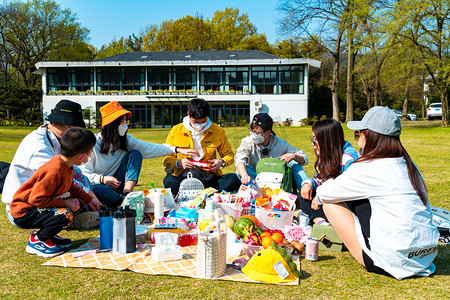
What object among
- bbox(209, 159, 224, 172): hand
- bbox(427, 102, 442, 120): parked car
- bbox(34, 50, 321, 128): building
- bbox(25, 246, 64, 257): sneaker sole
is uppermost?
bbox(34, 50, 321, 128): building

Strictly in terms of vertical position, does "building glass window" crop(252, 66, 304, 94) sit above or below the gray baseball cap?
above

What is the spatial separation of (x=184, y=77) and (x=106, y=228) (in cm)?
3565

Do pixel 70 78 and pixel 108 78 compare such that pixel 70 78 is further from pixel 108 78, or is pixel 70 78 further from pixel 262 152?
pixel 262 152

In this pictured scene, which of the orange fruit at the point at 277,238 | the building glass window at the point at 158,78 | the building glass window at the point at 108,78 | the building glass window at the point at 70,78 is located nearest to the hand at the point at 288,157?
the orange fruit at the point at 277,238

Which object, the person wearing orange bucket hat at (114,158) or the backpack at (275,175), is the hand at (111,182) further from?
the backpack at (275,175)

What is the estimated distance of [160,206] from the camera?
4.36 m

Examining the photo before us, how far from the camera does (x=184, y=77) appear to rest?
38031 mm

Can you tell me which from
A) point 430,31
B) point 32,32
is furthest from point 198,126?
point 32,32

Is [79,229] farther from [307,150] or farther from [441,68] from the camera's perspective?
[441,68]

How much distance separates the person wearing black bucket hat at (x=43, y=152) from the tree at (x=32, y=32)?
45850 mm

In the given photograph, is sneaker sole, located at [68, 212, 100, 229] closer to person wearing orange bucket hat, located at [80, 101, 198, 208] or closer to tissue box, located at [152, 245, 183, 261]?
person wearing orange bucket hat, located at [80, 101, 198, 208]

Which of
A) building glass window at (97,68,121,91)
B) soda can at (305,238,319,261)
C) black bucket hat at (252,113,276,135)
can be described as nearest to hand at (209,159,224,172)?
black bucket hat at (252,113,276,135)

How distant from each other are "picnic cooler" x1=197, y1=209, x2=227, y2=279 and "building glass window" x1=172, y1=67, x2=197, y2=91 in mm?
35785

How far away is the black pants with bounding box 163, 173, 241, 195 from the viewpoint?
5.48 metres
